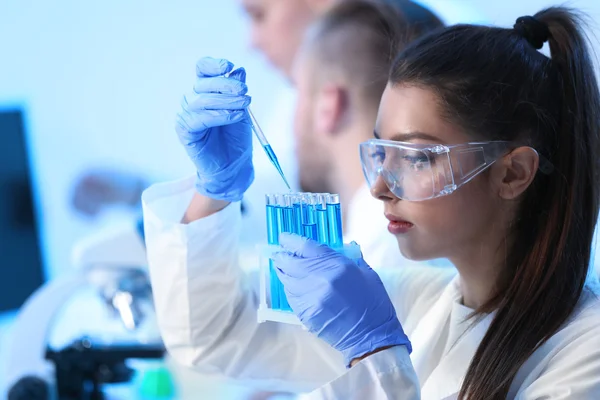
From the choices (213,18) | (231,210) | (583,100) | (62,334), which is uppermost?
(213,18)

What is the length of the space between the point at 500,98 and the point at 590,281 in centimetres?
45

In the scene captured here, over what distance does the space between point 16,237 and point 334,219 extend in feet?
6.17

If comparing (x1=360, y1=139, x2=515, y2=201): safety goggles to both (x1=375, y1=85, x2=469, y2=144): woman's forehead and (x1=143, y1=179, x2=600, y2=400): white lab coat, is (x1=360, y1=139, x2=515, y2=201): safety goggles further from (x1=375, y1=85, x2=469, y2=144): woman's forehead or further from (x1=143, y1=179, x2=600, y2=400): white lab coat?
(x1=143, y1=179, x2=600, y2=400): white lab coat

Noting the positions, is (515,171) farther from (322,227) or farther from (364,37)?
(364,37)

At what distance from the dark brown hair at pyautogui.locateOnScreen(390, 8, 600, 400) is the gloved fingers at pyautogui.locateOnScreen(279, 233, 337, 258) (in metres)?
0.38

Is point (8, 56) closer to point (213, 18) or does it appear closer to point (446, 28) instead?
point (213, 18)

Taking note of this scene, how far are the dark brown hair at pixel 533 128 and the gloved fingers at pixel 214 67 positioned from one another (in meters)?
0.36

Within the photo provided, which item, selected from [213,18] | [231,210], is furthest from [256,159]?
[231,210]

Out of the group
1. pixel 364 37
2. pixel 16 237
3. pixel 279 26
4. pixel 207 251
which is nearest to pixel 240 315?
pixel 207 251

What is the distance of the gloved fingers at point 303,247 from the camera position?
132 cm

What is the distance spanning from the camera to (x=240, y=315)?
1.76 m

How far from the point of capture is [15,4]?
3547mm

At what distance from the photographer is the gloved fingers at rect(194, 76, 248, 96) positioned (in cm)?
141


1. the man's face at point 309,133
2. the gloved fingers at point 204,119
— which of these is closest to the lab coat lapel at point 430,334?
the gloved fingers at point 204,119
